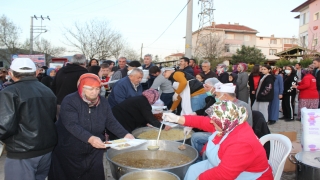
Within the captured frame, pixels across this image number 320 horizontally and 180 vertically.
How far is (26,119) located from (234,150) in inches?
69.8

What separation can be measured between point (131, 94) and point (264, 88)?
4109 mm

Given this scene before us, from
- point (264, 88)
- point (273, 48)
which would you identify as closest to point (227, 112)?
point (264, 88)

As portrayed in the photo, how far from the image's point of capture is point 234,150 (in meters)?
2.17

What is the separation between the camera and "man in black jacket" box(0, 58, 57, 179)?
2.30m

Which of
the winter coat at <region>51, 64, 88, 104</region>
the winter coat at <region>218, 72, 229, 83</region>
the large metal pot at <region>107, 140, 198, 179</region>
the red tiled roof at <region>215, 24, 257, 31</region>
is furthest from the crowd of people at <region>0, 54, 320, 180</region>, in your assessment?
the red tiled roof at <region>215, 24, 257, 31</region>

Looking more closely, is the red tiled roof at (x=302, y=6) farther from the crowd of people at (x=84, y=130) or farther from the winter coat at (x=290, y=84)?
the crowd of people at (x=84, y=130)

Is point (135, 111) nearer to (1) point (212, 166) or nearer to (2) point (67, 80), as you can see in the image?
(2) point (67, 80)

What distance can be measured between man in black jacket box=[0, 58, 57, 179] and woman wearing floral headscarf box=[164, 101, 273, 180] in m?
1.47

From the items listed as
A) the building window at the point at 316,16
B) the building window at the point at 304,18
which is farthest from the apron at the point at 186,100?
the building window at the point at 304,18

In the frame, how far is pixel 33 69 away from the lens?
264 centimetres

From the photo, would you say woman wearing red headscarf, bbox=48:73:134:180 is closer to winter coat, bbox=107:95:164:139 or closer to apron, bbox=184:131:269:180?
apron, bbox=184:131:269:180

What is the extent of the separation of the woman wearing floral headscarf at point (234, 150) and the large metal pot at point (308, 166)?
0.60 meters

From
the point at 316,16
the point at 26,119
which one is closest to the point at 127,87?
the point at 26,119

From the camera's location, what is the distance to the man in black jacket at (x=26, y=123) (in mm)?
2303
